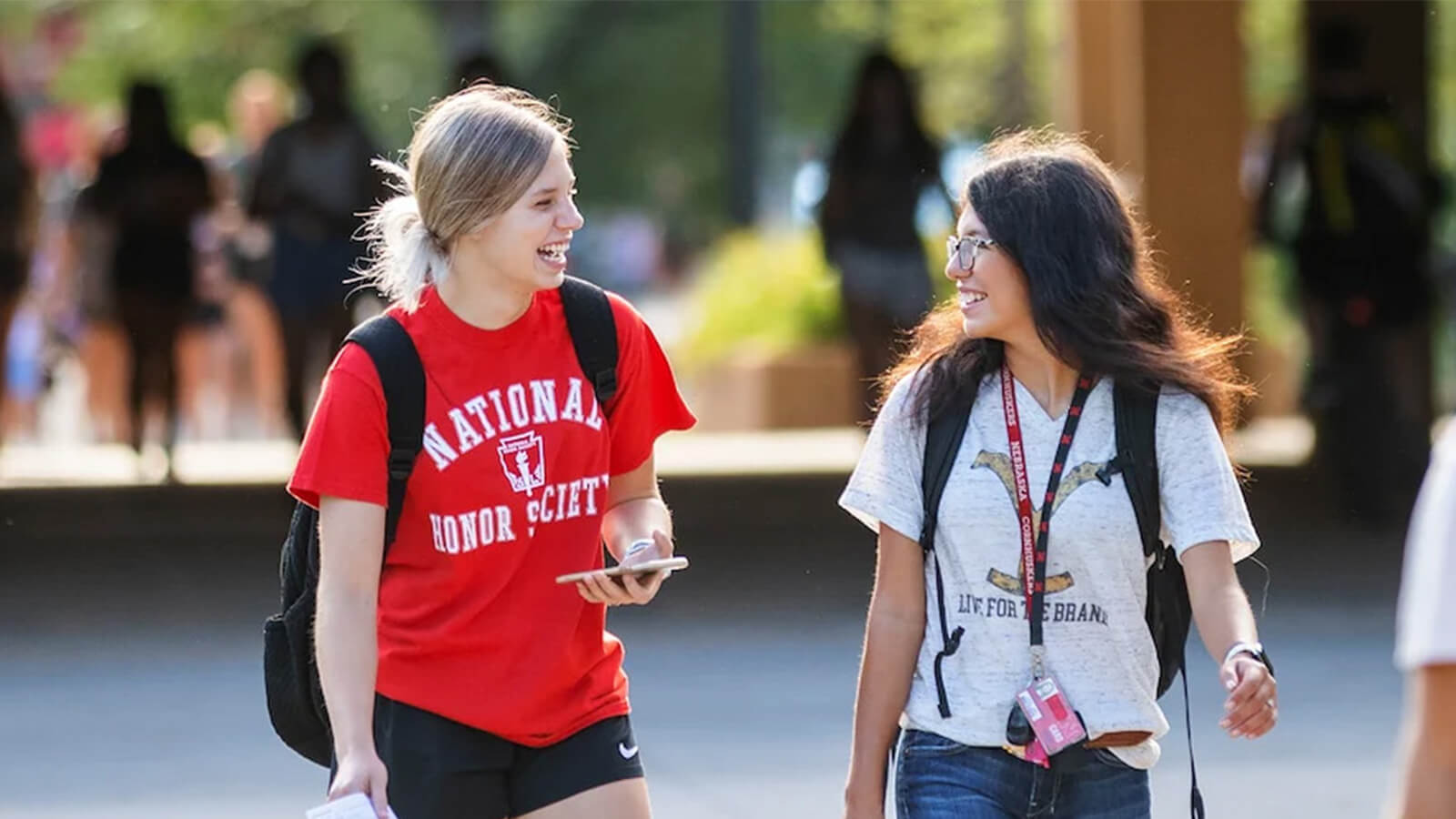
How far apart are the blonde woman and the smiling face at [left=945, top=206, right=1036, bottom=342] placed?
1.92 feet

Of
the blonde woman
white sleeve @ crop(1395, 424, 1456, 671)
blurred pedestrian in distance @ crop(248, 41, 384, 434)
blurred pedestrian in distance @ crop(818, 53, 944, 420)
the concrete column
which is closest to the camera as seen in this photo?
white sleeve @ crop(1395, 424, 1456, 671)

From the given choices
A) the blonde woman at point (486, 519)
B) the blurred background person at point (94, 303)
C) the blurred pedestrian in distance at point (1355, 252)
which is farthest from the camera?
the blurred background person at point (94, 303)

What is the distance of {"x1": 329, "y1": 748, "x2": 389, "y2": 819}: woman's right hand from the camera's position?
3.34 metres

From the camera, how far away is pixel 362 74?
24.6m

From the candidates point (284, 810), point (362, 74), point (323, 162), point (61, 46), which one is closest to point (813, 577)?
point (323, 162)

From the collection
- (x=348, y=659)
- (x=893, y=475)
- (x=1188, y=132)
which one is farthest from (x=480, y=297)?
(x=1188, y=132)

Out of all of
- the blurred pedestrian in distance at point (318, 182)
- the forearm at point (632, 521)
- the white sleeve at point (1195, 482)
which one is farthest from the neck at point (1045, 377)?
the blurred pedestrian in distance at point (318, 182)

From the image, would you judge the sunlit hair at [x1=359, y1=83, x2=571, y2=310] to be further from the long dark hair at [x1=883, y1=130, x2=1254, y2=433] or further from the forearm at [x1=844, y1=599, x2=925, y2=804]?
the forearm at [x1=844, y1=599, x2=925, y2=804]

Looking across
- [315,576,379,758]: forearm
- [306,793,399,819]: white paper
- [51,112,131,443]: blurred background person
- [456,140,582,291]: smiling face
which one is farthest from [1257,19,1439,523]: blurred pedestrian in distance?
[306,793,399,819]: white paper

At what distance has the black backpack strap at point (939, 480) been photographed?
3.53 m

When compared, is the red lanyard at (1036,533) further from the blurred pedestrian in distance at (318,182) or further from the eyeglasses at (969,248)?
the blurred pedestrian in distance at (318,182)

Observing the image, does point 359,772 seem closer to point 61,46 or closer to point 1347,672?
point 1347,672

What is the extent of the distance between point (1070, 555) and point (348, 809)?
→ 110 cm

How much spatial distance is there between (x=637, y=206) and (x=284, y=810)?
23757mm
